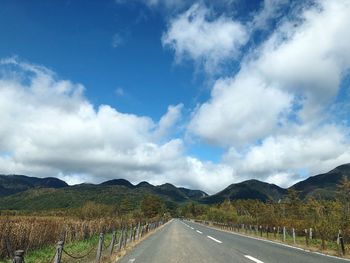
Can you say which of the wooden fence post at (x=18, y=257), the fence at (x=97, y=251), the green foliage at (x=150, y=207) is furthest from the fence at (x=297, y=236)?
the green foliage at (x=150, y=207)

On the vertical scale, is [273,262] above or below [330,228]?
below

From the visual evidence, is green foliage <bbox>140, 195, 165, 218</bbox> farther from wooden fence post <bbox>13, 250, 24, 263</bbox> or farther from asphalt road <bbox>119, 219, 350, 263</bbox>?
wooden fence post <bbox>13, 250, 24, 263</bbox>

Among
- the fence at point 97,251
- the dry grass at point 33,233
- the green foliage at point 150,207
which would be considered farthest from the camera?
the green foliage at point 150,207

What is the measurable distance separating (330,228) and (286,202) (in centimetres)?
7939

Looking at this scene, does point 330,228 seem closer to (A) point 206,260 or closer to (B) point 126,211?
(A) point 206,260

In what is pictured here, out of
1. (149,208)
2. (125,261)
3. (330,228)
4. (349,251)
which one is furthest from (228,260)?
(149,208)

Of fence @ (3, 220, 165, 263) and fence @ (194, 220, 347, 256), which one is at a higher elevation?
fence @ (194, 220, 347, 256)

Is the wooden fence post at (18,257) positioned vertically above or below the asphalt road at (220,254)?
below

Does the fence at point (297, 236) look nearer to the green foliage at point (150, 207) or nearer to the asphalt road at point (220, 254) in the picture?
the asphalt road at point (220, 254)

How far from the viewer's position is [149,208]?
133 meters

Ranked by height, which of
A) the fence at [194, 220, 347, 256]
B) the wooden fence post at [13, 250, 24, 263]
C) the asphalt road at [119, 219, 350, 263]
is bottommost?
the wooden fence post at [13, 250, 24, 263]

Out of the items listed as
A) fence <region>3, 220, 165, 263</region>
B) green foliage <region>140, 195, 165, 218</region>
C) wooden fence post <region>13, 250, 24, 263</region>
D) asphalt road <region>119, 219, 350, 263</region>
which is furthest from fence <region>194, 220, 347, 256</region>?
green foliage <region>140, 195, 165, 218</region>

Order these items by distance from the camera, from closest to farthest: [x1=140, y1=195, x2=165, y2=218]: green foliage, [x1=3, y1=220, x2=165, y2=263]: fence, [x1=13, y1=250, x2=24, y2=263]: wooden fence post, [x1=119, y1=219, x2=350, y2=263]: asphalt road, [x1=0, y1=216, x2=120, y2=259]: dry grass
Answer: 1. [x1=13, y1=250, x2=24, y2=263]: wooden fence post
2. [x1=3, y1=220, x2=165, y2=263]: fence
3. [x1=119, y1=219, x2=350, y2=263]: asphalt road
4. [x1=0, y1=216, x2=120, y2=259]: dry grass
5. [x1=140, y1=195, x2=165, y2=218]: green foliage

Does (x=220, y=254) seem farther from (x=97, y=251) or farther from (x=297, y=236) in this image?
(x=297, y=236)
